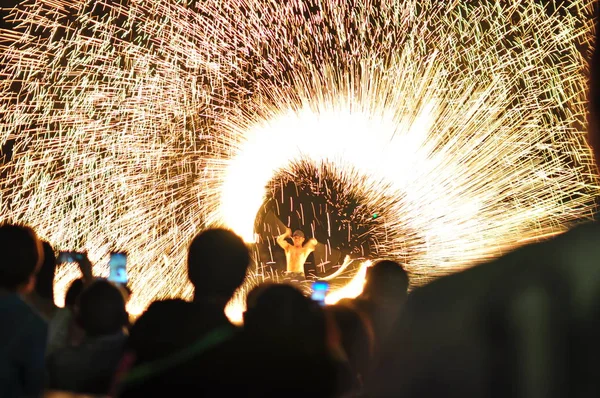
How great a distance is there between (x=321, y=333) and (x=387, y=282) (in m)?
1.84

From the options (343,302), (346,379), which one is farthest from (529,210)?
A: (346,379)

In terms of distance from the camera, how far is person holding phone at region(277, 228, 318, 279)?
13.9 meters

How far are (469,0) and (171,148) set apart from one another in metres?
5.30

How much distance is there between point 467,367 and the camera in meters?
0.61

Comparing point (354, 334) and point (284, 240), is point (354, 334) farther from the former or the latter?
point (284, 240)

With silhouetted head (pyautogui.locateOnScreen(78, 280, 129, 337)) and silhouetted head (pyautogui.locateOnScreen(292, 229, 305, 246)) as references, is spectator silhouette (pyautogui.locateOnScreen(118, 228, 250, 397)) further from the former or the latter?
silhouetted head (pyautogui.locateOnScreen(292, 229, 305, 246))

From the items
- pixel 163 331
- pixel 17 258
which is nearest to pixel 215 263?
pixel 163 331

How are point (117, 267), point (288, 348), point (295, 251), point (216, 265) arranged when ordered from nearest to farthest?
1. point (288, 348)
2. point (216, 265)
3. point (117, 267)
4. point (295, 251)

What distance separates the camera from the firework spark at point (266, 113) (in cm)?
1227

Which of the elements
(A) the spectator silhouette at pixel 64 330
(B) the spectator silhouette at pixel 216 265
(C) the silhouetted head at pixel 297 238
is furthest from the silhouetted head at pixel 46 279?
(C) the silhouetted head at pixel 297 238

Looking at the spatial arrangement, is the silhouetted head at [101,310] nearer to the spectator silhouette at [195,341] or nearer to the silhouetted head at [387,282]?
the silhouetted head at [387,282]

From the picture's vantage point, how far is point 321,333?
2383mm

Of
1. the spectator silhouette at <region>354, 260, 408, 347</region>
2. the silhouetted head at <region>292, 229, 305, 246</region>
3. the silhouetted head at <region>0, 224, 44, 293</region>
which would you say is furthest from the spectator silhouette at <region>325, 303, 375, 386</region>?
the silhouetted head at <region>292, 229, 305, 246</region>

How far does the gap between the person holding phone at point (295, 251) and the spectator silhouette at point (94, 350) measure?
9.41m
